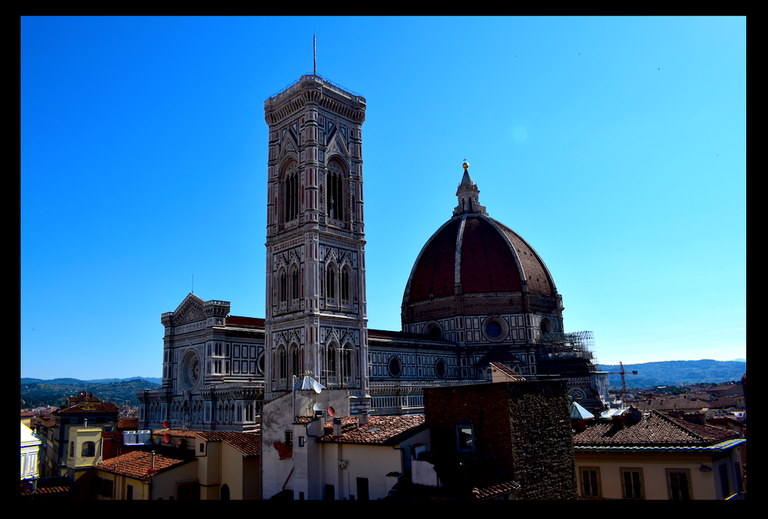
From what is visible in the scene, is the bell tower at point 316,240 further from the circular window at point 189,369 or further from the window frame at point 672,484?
the window frame at point 672,484

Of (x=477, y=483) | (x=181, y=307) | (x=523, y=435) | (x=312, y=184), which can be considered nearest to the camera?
(x=477, y=483)

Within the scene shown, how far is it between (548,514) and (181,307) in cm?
5262

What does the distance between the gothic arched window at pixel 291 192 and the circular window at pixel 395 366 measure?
18524 millimetres

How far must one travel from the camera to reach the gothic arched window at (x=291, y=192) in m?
46.6

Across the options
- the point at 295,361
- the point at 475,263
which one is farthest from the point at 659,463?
the point at 475,263

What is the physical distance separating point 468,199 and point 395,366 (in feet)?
98.3

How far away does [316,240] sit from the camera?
144 ft

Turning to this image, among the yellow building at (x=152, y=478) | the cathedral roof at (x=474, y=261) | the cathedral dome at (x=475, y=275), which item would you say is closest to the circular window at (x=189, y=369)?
the yellow building at (x=152, y=478)

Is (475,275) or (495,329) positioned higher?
(475,275)

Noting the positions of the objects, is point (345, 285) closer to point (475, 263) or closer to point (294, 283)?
point (294, 283)

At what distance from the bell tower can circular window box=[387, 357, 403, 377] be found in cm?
1075

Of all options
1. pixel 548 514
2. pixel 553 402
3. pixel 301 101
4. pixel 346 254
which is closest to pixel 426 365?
pixel 346 254
